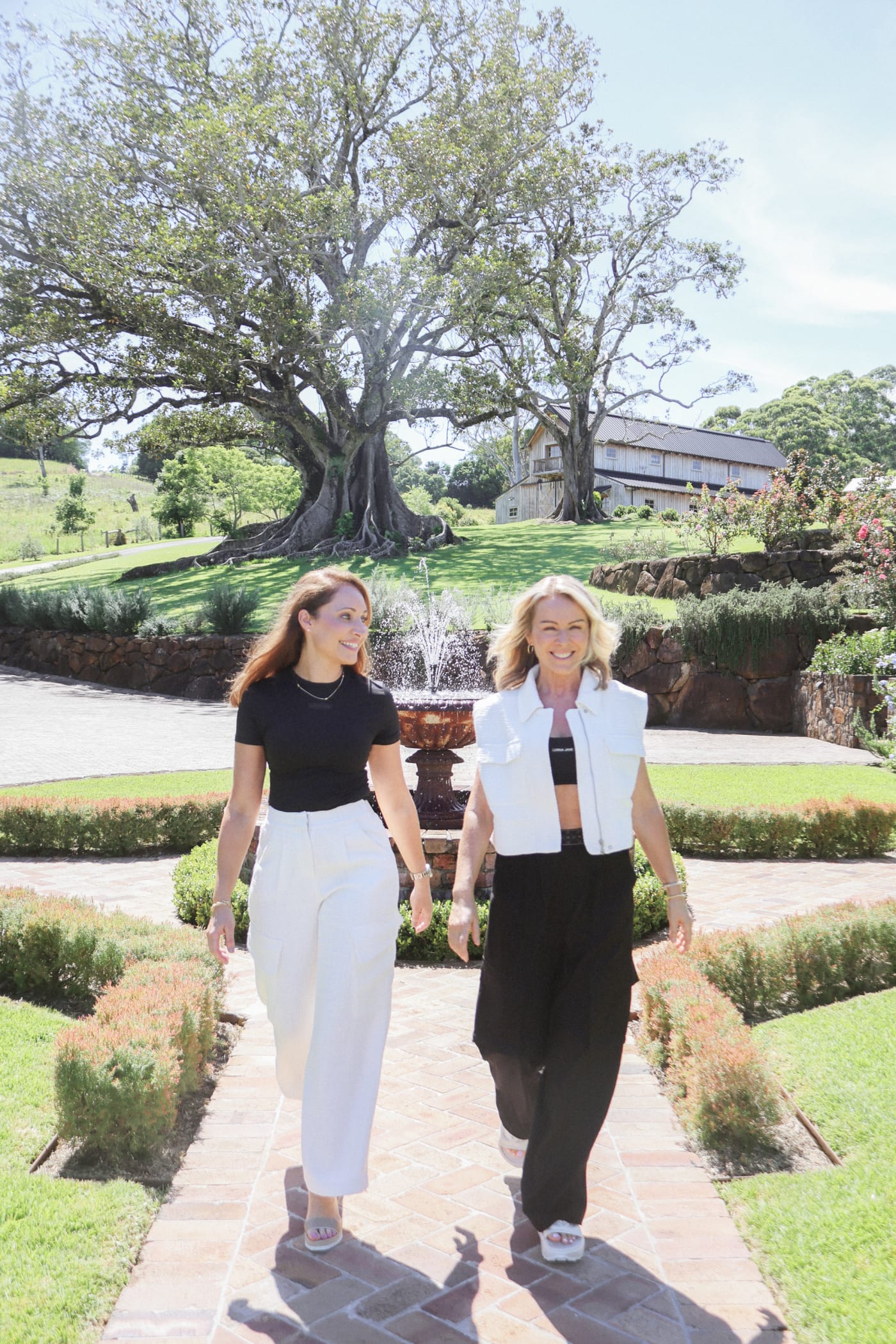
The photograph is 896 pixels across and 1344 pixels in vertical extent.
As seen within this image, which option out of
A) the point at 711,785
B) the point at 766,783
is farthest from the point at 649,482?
the point at 711,785

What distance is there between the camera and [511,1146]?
10.4ft

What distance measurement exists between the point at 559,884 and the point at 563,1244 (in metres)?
0.93

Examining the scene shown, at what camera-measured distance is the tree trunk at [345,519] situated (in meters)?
28.4

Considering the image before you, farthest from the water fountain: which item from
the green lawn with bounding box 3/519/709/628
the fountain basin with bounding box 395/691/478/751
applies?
the green lawn with bounding box 3/519/709/628

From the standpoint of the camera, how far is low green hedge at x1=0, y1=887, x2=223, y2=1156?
3301 millimetres

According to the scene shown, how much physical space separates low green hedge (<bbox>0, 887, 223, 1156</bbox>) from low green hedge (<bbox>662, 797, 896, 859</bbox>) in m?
4.37

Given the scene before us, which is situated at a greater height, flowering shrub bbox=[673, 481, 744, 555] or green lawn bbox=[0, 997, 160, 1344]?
flowering shrub bbox=[673, 481, 744, 555]

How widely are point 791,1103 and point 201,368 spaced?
2351cm

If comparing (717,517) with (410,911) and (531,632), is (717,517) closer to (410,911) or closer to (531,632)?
(410,911)

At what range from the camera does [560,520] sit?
123ft

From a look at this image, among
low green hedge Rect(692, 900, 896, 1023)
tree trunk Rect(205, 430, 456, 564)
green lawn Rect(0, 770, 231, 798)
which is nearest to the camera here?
low green hedge Rect(692, 900, 896, 1023)

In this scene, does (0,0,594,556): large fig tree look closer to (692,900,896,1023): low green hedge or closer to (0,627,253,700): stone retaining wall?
(0,627,253,700): stone retaining wall

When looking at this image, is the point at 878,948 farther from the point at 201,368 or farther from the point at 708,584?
the point at 201,368

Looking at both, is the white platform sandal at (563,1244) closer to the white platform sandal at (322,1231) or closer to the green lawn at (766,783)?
the white platform sandal at (322,1231)
